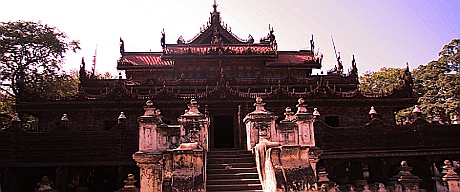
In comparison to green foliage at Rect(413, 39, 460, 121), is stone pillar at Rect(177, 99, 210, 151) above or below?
below

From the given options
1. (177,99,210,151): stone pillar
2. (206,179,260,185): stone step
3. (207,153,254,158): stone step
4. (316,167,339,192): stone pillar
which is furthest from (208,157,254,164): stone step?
(316,167,339,192): stone pillar

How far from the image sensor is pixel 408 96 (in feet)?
60.4

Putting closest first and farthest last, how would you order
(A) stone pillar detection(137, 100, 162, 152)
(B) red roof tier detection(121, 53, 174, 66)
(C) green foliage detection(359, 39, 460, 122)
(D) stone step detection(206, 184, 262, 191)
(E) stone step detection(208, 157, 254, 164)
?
(D) stone step detection(206, 184, 262, 191) < (A) stone pillar detection(137, 100, 162, 152) < (E) stone step detection(208, 157, 254, 164) < (B) red roof tier detection(121, 53, 174, 66) < (C) green foliage detection(359, 39, 460, 122)

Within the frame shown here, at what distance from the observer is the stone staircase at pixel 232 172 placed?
323 inches

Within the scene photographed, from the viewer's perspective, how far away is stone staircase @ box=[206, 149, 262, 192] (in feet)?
→ 26.9

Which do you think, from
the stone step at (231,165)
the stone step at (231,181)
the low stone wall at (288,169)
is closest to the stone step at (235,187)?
the stone step at (231,181)

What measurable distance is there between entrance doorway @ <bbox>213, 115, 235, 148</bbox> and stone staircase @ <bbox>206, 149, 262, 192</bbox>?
8.01 meters

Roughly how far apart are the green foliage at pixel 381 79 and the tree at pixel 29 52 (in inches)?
994

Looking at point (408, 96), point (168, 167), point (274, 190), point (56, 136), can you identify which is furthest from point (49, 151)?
point (408, 96)

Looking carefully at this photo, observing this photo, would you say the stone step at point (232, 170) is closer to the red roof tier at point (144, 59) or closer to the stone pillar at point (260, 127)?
the stone pillar at point (260, 127)

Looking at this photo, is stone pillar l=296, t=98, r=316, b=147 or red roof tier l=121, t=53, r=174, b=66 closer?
stone pillar l=296, t=98, r=316, b=147

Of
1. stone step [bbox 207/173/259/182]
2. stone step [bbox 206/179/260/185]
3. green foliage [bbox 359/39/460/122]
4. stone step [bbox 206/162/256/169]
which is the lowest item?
stone step [bbox 206/179/260/185]

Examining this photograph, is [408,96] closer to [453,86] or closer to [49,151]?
[453,86]

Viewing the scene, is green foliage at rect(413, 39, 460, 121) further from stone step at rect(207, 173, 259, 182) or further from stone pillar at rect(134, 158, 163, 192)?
stone pillar at rect(134, 158, 163, 192)
